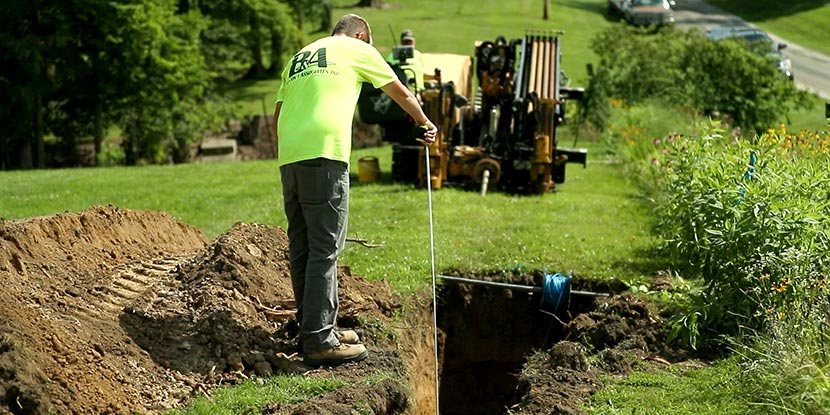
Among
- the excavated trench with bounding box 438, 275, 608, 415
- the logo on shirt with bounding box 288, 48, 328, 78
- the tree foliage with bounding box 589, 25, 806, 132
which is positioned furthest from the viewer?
the tree foliage with bounding box 589, 25, 806, 132

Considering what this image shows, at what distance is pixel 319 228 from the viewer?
7.45 m

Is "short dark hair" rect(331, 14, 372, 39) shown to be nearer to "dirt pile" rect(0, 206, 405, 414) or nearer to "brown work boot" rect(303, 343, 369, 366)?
"dirt pile" rect(0, 206, 405, 414)

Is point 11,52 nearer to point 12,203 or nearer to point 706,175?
point 12,203

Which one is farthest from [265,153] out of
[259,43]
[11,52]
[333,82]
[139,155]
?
[333,82]

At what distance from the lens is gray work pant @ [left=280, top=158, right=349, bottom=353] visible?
739cm

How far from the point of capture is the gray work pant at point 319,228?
7.39 m

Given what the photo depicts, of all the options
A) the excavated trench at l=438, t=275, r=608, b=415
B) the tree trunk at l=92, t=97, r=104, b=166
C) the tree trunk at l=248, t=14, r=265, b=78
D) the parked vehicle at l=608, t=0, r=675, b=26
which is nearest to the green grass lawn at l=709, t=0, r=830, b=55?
the parked vehicle at l=608, t=0, r=675, b=26

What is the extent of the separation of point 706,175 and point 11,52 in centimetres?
2529

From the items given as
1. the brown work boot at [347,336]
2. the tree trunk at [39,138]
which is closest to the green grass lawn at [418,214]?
the brown work boot at [347,336]

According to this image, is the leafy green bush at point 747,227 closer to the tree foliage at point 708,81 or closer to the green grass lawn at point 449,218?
the green grass lawn at point 449,218

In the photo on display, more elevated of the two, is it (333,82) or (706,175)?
(333,82)

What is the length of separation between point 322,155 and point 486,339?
4064 millimetres

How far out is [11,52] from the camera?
3077cm

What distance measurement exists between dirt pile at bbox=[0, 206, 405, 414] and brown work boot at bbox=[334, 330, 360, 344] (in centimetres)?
19
